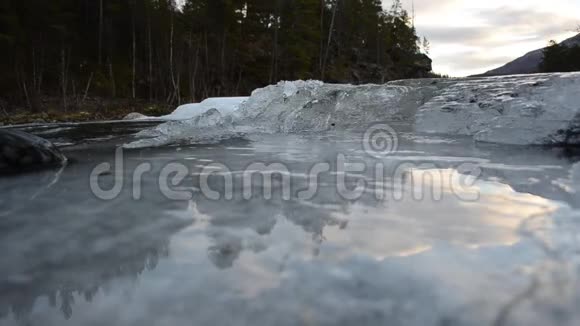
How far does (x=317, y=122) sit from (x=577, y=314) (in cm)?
509

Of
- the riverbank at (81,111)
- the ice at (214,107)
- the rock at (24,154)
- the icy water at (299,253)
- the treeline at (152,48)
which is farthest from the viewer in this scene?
the treeline at (152,48)

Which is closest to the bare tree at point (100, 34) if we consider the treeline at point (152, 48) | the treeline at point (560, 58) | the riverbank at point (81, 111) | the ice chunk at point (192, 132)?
the treeline at point (152, 48)

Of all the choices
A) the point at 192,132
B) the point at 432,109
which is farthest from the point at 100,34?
the point at 432,109

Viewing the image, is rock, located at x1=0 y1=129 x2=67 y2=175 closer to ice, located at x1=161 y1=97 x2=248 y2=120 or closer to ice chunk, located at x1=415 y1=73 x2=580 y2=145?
ice, located at x1=161 y1=97 x2=248 y2=120

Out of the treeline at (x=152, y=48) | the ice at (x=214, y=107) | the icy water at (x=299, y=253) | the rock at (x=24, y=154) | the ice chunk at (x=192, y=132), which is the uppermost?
the treeline at (x=152, y=48)

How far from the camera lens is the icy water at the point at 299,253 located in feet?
2.88

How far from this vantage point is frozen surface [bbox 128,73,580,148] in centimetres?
376

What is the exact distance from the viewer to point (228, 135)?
491 centimetres

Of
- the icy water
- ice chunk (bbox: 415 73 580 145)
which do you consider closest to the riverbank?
ice chunk (bbox: 415 73 580 145)

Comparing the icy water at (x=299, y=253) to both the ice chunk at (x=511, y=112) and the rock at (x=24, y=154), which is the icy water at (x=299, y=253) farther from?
the ice chunk at (x=511, y=112)

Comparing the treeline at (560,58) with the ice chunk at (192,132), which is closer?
the ice chunk at (192,132)

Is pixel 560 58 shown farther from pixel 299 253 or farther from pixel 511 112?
pixel 299 253

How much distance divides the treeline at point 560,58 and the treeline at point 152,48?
13.8 metres

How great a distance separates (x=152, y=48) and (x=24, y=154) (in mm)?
17744
